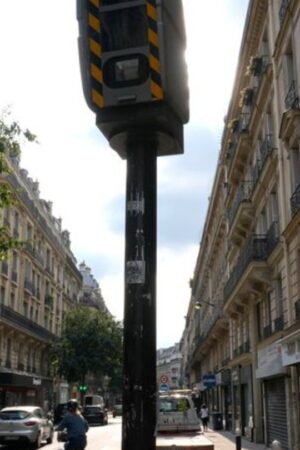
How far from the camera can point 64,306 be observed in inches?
2904

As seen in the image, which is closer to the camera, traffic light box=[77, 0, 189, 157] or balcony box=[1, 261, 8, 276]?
traffic light box=[77, 0, 189, 157]

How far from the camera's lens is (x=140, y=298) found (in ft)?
12.5

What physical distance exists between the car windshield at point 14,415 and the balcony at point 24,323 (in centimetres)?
1864

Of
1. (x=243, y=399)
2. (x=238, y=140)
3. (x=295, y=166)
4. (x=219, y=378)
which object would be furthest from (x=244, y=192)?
(x=219, y=378)

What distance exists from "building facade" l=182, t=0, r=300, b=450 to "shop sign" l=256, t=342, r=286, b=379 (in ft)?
0.11

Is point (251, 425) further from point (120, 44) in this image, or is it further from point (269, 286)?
point (120, 44)

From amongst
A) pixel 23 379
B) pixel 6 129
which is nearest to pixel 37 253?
pixel 23 379

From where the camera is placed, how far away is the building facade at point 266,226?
752 inches

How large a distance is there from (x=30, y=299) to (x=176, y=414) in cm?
4090

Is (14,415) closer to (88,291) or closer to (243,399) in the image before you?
(243,399)

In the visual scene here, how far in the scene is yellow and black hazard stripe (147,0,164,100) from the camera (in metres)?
3.65

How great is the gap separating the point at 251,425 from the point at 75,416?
18.7 meters

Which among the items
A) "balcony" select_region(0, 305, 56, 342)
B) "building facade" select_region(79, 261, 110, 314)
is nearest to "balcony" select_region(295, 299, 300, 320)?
"balcony" select_region(0, 305, 56, 342)

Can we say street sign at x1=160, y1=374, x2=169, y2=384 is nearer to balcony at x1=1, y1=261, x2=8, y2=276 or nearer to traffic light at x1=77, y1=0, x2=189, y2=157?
balcony at x1=1, y1=261, x2=8, y2=276
